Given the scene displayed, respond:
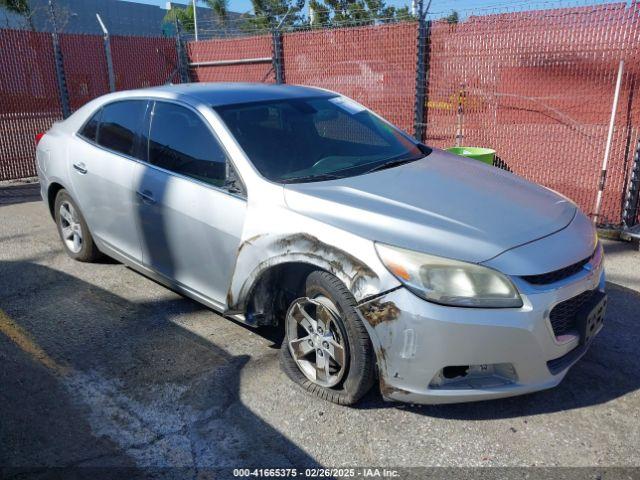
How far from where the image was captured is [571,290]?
2775mm

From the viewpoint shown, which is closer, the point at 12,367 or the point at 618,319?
the point at 12,367

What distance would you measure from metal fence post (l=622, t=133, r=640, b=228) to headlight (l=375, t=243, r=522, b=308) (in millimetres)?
4305

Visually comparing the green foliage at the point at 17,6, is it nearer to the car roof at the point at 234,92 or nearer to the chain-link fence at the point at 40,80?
the chain-link fence at the point at 40,80

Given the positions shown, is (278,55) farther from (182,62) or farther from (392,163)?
(392,163)

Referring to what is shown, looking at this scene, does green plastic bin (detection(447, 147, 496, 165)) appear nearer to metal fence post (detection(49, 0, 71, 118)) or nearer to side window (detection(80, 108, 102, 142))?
side window (detection(80, 108, 102, 142))

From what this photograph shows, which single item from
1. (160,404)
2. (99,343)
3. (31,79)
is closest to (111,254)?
(99,343)

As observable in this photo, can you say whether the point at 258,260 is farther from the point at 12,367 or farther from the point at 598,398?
the point at 598,398

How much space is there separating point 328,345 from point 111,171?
2.39m

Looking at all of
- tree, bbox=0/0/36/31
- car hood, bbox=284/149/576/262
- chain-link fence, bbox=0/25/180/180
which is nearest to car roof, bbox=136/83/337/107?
car hood, bbox=284/149/576/262

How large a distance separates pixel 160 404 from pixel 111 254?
77.2 inches

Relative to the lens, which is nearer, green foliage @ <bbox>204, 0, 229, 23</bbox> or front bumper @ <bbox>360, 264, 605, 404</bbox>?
front bumper @ <bbox>360, 264, 605, 404</bbox>

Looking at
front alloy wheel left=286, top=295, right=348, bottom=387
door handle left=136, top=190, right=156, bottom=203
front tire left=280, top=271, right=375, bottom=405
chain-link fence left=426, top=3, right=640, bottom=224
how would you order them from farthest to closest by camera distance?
chain-link fence left=426, top=3, right=640, bottom=224 < door handle left=136, top=190, right=156, bottom=203 < front alloy wheel left=286, top=295, right=348, bottom=387 < front tire left=280, top=271, right=375, bottom=405

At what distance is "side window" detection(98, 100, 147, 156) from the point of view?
431cm

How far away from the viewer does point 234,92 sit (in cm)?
411
